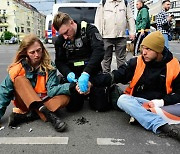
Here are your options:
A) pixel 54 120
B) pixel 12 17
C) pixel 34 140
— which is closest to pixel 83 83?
pixel 54 120

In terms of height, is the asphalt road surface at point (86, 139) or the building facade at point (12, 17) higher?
the building facade at point (12, 17)

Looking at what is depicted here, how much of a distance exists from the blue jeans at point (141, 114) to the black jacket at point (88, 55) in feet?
2.04

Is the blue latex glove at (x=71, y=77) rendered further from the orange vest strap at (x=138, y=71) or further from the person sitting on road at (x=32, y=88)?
the orange vest strap at (x=138, y=71)

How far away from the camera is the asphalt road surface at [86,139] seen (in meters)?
2.57

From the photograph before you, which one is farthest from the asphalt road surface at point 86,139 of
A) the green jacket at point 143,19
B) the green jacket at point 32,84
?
the green jacket at point 143,19

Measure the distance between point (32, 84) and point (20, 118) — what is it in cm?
44

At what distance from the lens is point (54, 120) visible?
308 cm

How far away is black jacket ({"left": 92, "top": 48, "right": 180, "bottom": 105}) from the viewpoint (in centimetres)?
310

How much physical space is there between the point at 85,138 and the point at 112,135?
292 millimetres

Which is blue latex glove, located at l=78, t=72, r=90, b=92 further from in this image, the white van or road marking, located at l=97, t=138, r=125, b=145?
the white van

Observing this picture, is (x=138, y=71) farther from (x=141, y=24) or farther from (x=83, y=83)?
(x=141, y=24)

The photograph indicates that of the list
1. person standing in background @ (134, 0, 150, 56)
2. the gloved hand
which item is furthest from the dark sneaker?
person standing in background @ (134, 0, 150, 56)

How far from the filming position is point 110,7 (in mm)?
4938

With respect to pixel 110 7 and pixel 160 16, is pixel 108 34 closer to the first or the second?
pixel 110 7
